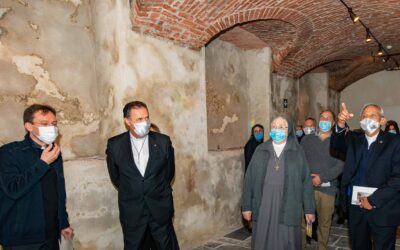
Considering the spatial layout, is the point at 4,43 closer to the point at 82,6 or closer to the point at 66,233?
the point at 82,6

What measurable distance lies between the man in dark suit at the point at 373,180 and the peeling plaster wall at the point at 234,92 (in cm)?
354

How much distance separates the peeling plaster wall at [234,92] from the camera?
22.3ft

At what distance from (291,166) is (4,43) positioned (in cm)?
353

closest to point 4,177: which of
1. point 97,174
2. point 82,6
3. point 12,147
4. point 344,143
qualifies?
point 12,147

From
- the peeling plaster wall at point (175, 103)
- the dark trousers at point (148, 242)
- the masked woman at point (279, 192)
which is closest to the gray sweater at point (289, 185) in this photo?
the masked woman at point (279, 192)

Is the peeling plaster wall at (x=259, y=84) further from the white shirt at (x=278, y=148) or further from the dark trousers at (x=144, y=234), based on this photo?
the dark trousers at (x=144, y=234)

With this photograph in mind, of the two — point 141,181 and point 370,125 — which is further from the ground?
point 370,125

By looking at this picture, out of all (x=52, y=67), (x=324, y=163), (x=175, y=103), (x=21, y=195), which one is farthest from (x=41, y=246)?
(x=324, y=163)

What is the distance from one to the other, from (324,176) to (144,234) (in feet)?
7.79

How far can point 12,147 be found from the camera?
2.52 m

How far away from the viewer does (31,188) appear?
2484 millimetres

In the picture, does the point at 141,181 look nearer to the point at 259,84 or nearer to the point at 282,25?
the point at 282,25

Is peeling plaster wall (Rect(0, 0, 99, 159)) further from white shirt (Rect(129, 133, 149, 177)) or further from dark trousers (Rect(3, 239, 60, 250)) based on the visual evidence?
dark trousers (Rect(3, 239, 60, 250))

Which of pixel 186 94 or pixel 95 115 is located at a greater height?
pixel 186 94
